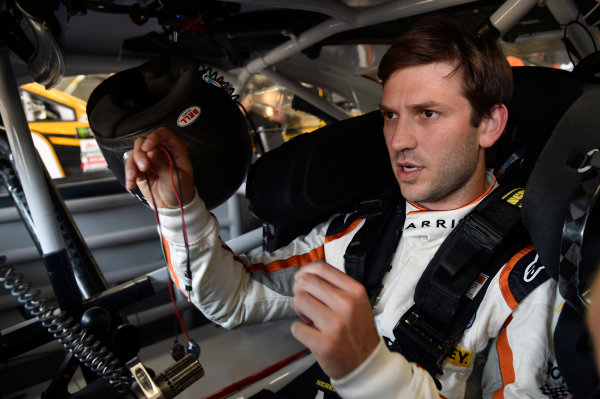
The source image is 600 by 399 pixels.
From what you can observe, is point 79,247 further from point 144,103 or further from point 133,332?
point 144,103

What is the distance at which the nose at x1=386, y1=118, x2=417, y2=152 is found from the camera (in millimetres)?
848

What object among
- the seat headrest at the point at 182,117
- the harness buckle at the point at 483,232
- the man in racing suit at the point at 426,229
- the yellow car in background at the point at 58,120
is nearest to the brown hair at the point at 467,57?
the man in racing suit at the point at 426,229

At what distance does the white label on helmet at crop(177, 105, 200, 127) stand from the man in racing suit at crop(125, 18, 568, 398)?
82mm

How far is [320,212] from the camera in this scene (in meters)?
1.01

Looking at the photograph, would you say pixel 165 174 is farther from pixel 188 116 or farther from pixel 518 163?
pixel 518 163

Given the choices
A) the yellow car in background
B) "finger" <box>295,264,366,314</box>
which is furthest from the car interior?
the yellow car in background

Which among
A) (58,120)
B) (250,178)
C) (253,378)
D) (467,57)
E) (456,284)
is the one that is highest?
(467,57)

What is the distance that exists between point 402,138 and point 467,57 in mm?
222

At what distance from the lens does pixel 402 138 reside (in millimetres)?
854

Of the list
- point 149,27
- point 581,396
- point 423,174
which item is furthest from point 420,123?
point 149,27

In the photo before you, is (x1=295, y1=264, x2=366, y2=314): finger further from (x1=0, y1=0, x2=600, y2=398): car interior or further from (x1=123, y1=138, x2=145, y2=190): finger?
(x1=123, y1=138, x2=145, y2=190): finger

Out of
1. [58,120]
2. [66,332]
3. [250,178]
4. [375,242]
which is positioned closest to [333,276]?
[375,242]

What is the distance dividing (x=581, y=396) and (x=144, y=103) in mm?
958

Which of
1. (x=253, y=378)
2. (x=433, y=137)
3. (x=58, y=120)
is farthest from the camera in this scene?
(x=58, y=120)
